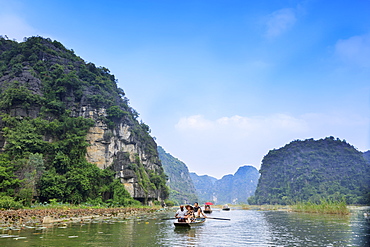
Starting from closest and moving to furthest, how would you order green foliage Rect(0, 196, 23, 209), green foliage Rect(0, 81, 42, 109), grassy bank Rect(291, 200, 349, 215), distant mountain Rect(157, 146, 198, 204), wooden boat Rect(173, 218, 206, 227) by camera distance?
1. wooden boat Rect(173, 218, 206, 227)
2. green foliage Rect(0, 196, 23, 209)
3. grassy bank Rect(291, 200, 349, 215)
4. green foliage Rect(0, 81, 42, 109)
5. distant mountain Rect(157, 146, 198, 204)

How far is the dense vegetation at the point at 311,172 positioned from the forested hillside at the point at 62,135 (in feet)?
164

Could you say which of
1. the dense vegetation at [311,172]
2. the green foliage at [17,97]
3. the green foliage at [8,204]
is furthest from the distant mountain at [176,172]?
the green foliage at [8,204]

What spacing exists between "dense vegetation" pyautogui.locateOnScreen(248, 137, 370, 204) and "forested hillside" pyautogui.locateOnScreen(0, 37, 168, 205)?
50130 mm

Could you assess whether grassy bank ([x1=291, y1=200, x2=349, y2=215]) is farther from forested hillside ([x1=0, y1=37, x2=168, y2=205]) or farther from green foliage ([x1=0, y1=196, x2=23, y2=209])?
green foliage ([x1=0, y1=196, x2=23, y2=209])

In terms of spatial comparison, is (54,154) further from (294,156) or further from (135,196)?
(294,156)

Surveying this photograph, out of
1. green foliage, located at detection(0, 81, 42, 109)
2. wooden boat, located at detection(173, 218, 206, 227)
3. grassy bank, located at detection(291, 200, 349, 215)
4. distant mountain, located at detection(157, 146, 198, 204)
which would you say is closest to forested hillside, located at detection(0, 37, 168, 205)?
green foliage, located at detection(0, 81, 42, 109)

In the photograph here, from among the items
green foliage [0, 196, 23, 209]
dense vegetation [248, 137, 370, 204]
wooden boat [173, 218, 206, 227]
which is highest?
dense vegetation [248, 137, 370, 204]

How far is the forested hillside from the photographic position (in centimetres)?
2828

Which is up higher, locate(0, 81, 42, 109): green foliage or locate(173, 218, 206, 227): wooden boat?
locate(0, 81, 42, 109): green foliage

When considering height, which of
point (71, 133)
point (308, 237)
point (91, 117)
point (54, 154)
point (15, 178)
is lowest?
point (308, 237)

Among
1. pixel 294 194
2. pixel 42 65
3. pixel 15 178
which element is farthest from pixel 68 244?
pixel 294 194

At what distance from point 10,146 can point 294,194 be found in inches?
2973

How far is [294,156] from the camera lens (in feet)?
320

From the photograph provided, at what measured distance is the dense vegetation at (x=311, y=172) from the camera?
75.9 m
